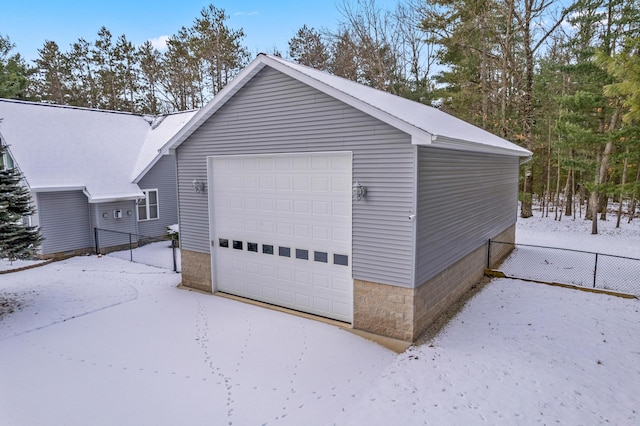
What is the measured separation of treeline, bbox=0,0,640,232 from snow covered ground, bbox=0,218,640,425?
1149 centimetres

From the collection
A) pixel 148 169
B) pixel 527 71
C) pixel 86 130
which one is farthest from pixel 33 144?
pixel 527 71

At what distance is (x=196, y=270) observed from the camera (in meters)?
9.54

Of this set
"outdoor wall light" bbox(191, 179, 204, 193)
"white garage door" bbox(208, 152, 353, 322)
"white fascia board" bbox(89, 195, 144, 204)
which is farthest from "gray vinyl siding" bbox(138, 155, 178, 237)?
"white garage door" bbox(208, 152, 353, 322)

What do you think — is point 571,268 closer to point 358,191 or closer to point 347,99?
point 358,191

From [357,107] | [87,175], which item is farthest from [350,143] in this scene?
[87,175]

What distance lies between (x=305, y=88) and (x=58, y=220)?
36.4ft

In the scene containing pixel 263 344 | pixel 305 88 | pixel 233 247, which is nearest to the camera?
pixel 263 344

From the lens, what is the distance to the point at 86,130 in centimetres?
1622

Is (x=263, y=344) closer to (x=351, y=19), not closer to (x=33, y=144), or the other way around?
(x=33, y=144)

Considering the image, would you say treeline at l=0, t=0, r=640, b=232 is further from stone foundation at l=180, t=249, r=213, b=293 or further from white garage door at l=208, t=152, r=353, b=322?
stone foundation at l=180, t=249, r=213, b=293

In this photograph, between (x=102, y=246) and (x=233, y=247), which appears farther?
(x=102, y=246)

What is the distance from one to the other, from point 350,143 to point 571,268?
8772 millimetres

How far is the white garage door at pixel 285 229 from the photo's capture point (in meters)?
7.31

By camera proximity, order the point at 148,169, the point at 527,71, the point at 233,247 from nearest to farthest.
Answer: the point at 233,247 → the point at 148,169 → the point at 527,71
